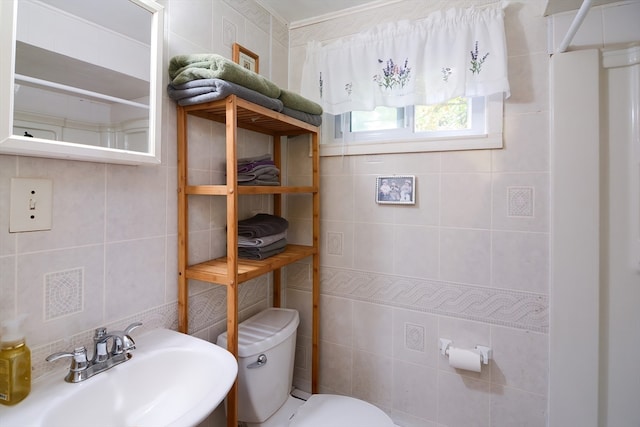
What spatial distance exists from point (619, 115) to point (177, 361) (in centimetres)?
176

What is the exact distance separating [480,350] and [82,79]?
1.69m

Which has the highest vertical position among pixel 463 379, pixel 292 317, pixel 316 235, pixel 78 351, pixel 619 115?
pixel 619 115

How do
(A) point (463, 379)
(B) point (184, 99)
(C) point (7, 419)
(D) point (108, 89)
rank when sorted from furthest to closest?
(A) point (463, 379), (B) point (184, 99), (D) point (108, 89), (C) point (7, 419)

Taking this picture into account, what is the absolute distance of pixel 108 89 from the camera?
85 centimetres

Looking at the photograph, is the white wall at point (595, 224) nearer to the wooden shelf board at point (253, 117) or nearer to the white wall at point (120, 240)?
the wooden shelf board at point (253, 117)

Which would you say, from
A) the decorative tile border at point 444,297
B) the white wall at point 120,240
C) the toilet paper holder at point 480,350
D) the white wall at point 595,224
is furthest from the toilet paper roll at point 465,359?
the white wall at point 120,240

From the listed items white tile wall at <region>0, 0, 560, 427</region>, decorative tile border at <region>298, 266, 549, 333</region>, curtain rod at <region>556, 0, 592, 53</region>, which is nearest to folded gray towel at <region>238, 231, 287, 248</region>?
white tile wall at <region>0, 0, 560, 427</region>

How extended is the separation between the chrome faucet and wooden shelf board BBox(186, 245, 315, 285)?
0.27 metres

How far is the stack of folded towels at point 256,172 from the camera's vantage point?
50.1 inches

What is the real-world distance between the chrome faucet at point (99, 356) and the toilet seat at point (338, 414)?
76 centimetres

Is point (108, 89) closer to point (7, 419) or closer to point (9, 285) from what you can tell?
point (9, 285)

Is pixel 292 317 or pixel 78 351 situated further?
pixel 292 317

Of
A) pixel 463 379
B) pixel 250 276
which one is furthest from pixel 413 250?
pixel 250 276

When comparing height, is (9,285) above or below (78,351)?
above
